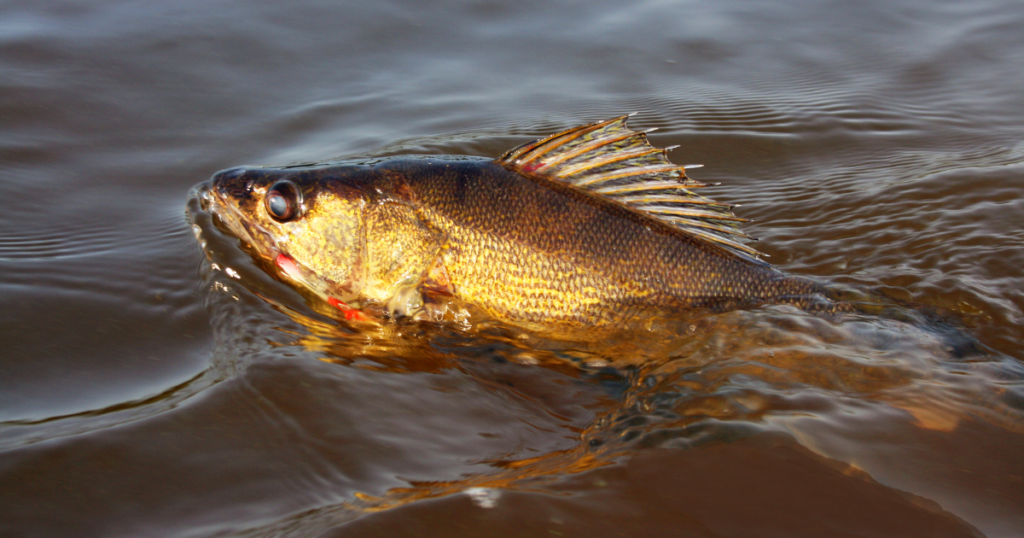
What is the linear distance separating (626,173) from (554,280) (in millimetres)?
612

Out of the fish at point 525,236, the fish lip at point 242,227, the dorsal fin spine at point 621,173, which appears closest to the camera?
the fish at point 525,236

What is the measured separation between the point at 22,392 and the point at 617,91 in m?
5.01

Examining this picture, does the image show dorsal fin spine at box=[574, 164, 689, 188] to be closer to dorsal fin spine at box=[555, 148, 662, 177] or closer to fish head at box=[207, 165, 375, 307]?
dorsal fin spine at box=[555, 148, 662, 177]

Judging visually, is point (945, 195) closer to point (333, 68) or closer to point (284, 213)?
point (284, 213)

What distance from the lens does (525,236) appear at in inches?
131

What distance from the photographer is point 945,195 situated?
4523mm

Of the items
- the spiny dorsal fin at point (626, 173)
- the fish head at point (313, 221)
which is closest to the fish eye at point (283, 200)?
the fish head at point (313, 221)

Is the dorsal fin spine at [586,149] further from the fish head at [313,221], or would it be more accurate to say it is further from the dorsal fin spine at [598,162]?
the fish head at [313,221]

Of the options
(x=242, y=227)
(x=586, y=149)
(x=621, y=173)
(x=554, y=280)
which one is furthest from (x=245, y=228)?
(x=621, y=173)

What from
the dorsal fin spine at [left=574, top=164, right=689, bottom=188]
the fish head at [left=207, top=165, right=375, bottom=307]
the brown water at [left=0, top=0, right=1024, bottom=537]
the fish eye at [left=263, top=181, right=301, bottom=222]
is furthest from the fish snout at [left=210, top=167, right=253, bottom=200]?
the dorsal fin spine at [left=574, top=164, right=689, bottom=188]

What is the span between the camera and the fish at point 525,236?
10.8 ft

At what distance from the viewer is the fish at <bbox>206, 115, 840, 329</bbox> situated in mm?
3307

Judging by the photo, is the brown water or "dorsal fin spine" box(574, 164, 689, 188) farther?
"dorsal fin spine" box(574, 164, 689, 188)

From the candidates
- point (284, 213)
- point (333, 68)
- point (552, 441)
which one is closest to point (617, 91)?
point (333, 68)
